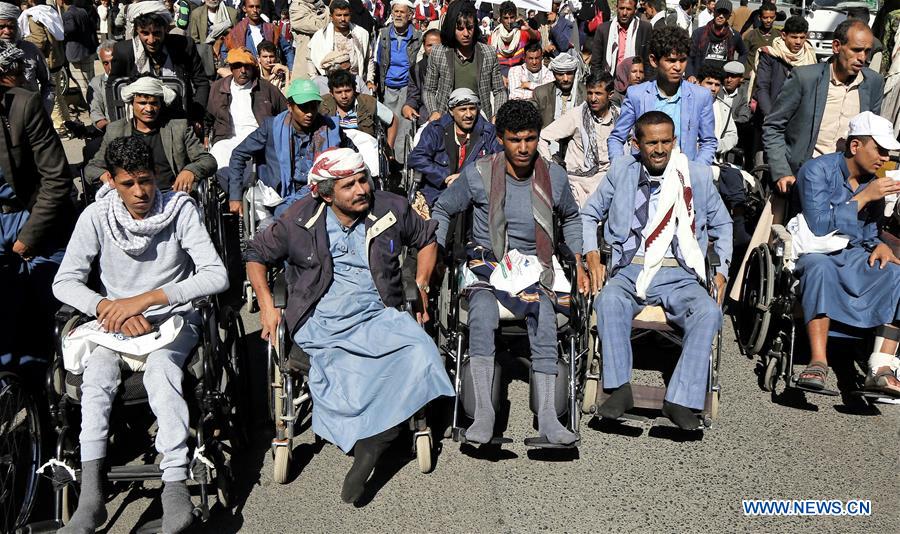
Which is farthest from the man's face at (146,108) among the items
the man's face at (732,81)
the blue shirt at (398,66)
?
the man's face at (732,81)

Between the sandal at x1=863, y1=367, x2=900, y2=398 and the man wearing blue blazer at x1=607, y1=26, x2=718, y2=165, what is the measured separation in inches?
70.0

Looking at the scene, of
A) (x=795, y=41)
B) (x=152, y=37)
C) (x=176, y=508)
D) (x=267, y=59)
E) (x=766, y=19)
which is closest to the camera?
(x=176, y=508)

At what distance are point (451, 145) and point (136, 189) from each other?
2.87 m

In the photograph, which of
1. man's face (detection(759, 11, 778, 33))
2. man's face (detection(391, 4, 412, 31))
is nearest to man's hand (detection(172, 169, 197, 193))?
man's face (detection(391, 4, 412, 31))

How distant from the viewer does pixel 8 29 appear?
7340mm

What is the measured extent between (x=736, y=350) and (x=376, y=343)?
9.36ft

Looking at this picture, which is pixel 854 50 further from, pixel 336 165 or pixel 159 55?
pixel 159 55

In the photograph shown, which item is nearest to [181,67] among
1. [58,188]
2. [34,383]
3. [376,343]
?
[58,188]

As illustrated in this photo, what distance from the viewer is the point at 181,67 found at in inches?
285

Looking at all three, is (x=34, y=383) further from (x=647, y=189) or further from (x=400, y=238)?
(x=647, y=189)

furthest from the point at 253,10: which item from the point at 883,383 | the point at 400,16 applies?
the point at 883,383

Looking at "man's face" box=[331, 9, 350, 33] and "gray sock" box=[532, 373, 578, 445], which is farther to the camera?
"man's face" box=[331, 9, 350, 33]

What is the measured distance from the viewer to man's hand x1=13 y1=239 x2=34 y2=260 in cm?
464

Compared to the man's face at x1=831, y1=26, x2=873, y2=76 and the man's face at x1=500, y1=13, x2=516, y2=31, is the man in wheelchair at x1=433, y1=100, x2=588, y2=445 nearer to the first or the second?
the man's face at x1=831, y1=26, x2=873, y2=76
